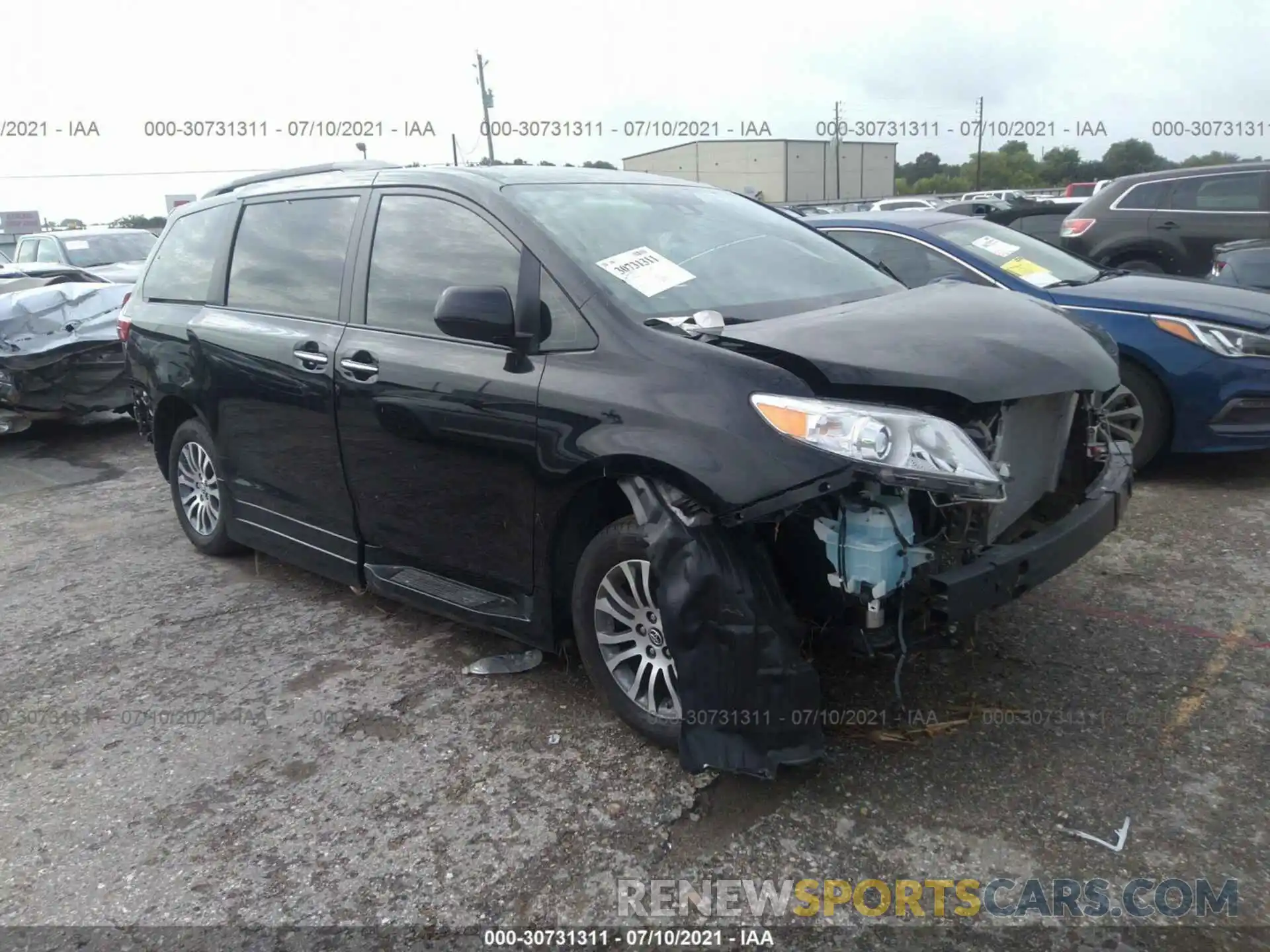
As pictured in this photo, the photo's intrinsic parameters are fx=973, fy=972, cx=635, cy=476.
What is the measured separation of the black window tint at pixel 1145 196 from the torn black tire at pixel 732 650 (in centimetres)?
889

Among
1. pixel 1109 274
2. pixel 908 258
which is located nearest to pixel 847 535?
pixel 908 258

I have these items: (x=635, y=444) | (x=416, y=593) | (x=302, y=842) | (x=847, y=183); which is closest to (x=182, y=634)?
(x=416, y=593)

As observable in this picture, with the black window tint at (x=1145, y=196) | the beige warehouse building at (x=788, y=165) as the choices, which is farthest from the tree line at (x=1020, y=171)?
the black window tint at (x=1145, y=196)

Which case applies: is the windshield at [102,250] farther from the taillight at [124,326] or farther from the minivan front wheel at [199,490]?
the minivan front wheel at [199,490]

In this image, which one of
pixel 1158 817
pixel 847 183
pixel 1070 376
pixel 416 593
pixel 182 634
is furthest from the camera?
pixel 847 183

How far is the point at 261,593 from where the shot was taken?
4.54 m

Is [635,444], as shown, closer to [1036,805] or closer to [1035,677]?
[1036,805]

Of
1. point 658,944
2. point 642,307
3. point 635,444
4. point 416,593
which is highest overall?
point 642,307

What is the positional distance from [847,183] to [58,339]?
55.1 meters

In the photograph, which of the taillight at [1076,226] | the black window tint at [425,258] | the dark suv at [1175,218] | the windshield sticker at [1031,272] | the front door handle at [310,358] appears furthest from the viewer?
the taillight at [1076,226]

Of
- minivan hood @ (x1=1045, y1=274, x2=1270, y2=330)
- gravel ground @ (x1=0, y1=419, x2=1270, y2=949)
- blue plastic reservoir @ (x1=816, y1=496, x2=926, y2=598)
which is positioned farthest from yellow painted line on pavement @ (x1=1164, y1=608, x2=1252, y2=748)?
minivan hood @ (x1=1045, y1=274, x2=1270, y2=330)

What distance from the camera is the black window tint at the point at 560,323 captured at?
2.97m

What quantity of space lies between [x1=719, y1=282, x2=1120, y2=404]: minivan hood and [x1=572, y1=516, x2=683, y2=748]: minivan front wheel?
712mm

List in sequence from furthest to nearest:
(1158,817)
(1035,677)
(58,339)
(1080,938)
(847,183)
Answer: (847,183)
(58,339)
(1035,677)
(1158,817)
(1080,938)
